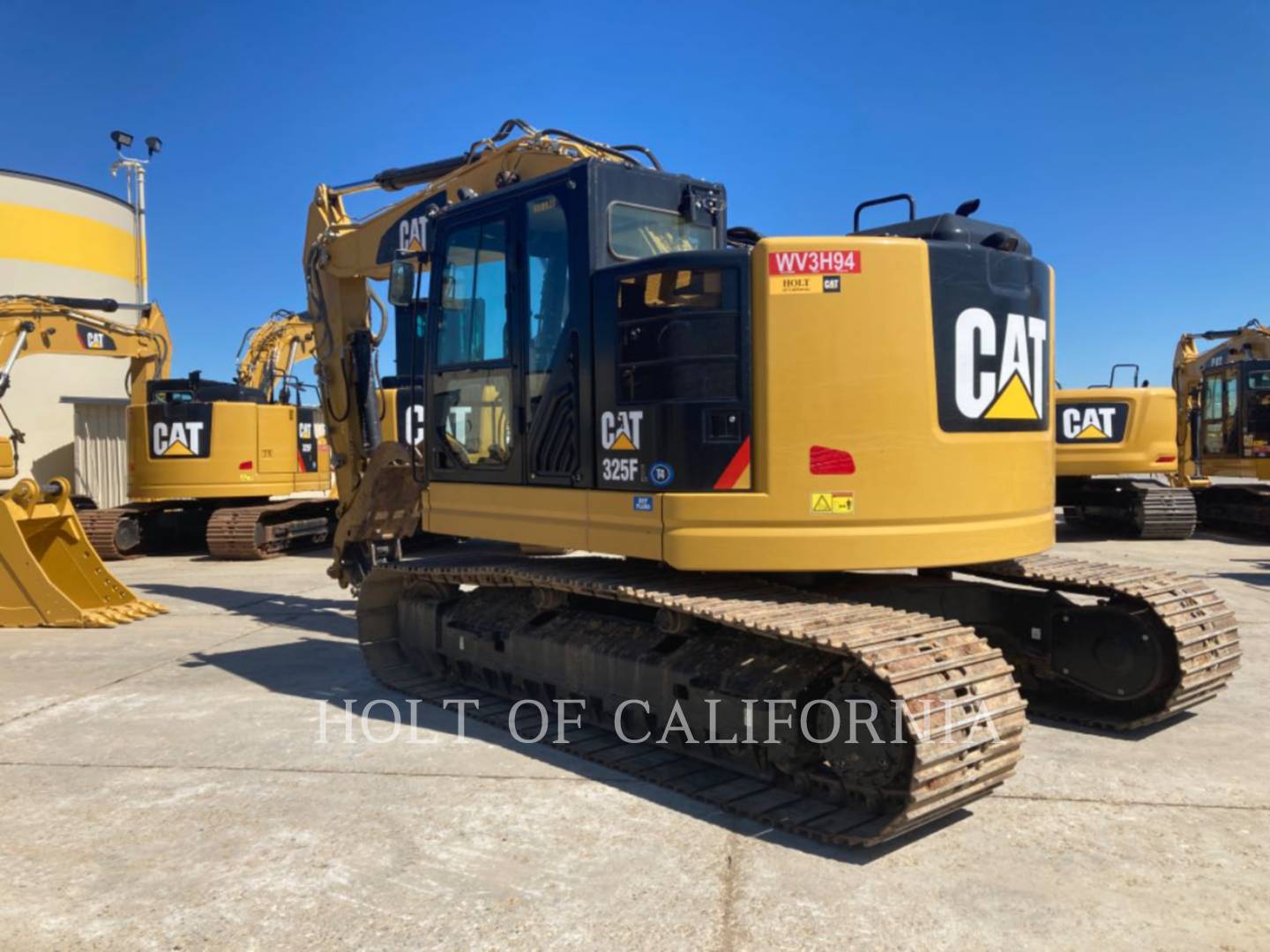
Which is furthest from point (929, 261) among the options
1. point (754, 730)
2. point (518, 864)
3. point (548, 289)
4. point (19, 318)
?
point (19, 318)

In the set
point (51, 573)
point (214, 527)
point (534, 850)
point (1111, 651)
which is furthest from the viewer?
point (214, 527)

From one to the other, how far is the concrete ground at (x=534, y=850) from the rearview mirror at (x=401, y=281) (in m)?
2.64

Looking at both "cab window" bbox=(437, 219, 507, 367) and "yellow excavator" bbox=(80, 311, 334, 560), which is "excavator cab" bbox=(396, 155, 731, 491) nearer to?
"cab window" bbox=(437, 219, 507, 367)

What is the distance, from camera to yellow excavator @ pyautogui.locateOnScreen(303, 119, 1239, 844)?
4266mm

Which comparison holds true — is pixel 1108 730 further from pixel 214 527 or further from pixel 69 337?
pixel 69 337

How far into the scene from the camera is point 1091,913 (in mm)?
3438

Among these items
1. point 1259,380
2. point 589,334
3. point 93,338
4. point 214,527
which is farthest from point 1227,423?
point 93,338

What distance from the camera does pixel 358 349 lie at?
8.88 metres

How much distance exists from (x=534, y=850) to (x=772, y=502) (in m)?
1.87

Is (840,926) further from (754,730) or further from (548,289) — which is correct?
(548,289)

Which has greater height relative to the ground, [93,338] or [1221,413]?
[93,338]

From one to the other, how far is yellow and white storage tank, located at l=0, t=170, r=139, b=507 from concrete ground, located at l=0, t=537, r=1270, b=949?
15.6m

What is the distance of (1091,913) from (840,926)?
0.91m

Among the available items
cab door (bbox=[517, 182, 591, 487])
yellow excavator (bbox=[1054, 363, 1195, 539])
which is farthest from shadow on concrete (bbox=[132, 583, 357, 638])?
yellow excavator (bbox=[1054, 363, 1195, 539])
